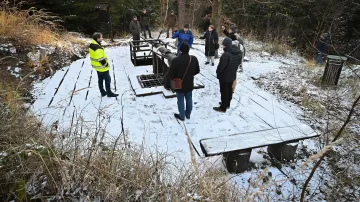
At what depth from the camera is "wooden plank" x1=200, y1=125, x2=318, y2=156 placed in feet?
10.8

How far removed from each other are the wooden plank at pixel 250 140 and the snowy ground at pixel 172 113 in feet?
0.62

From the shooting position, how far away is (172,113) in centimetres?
520

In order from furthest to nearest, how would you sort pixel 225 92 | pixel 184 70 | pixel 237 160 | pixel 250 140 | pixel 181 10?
1. pixel 181 10
2. pixel 225 92
3. pixel 184 70
4. pixel 250 140
5. pixel 237 160

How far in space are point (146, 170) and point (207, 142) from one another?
1383mm

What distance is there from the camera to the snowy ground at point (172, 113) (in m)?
3.67

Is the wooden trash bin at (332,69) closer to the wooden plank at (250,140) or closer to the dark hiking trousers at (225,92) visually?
the dark hiking trousers at (225,92)

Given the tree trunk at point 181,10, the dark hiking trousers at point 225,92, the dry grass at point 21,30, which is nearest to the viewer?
the dark hiking trousers at point 225,92

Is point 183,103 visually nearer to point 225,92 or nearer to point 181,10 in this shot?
point 225,92

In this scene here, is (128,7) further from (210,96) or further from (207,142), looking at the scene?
(207,142)

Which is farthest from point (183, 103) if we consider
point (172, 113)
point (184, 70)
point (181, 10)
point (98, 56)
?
point (181, 10)

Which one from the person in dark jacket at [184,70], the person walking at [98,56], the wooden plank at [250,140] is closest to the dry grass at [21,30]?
the person walking at [98,56]

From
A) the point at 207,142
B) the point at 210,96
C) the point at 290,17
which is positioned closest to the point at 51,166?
the point at 207,142

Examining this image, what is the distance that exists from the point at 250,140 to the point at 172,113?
83.5 inches

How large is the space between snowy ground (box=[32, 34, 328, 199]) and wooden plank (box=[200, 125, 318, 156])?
19 centimetres
